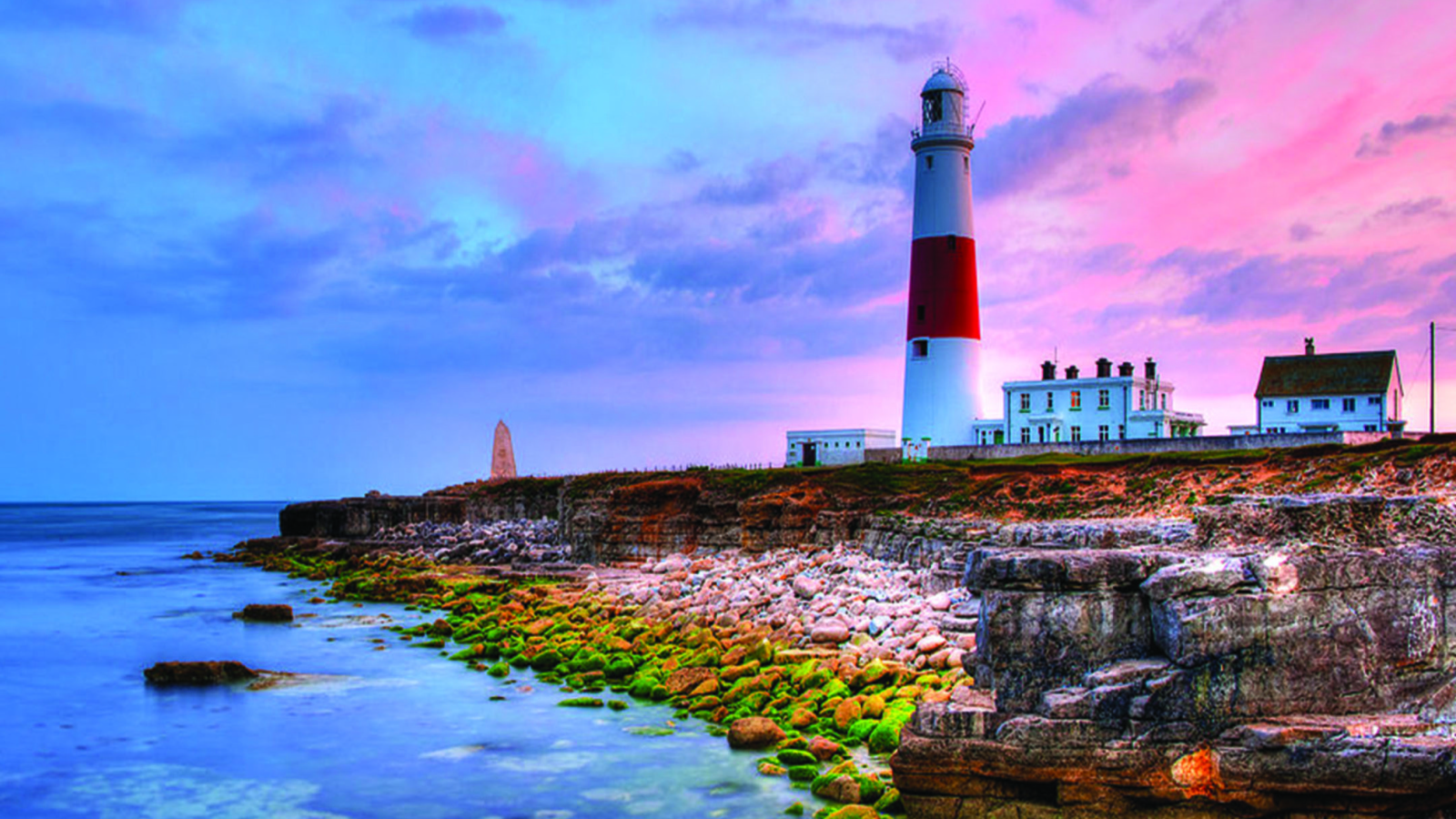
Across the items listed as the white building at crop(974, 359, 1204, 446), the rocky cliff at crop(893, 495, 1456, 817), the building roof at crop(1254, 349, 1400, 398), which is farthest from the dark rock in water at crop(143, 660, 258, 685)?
the building roof at crop(1254, 349, 1400, 398)

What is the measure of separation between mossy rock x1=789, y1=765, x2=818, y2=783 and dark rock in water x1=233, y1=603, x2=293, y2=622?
18669mm

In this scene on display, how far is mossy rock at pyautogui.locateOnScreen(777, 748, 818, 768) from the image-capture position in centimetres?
1173

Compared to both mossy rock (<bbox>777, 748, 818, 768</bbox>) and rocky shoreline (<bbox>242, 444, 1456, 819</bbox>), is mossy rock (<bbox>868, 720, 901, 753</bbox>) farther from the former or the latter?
mossy rock (<bbox>777, 748, 818, 768</bbox>)

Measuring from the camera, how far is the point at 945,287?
133 ft

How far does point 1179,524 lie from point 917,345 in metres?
26.8

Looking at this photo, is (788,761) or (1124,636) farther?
(788,761)

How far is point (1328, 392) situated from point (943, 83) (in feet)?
67.0

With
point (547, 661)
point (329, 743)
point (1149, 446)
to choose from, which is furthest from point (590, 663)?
point (1149, 446)

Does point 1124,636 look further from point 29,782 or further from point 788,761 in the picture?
point 29,782

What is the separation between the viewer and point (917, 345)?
41.3 metres

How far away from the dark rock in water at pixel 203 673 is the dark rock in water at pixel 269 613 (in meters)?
6.77

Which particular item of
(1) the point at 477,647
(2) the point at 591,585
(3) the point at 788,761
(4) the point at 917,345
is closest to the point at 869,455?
(4) the point at 917,345

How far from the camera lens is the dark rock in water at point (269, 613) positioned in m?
26.3

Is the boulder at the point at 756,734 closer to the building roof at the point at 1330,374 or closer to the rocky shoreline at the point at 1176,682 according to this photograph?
the rocky shoreline at the point at 1176,682
